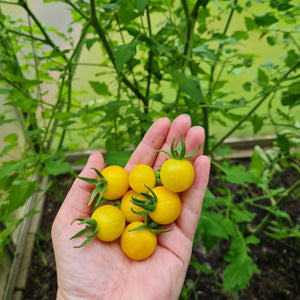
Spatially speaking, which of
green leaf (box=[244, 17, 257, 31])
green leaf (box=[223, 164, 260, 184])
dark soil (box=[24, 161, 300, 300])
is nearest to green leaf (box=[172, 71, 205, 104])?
green leaf (box=[223, 164, 260, 184])

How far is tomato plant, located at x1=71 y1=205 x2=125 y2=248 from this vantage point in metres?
0.72

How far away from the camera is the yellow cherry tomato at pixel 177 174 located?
0.73 meters

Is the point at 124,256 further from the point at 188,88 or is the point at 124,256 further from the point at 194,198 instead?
the point at 188,88

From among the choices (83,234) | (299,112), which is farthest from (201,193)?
(299,112)

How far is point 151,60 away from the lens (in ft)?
3.39

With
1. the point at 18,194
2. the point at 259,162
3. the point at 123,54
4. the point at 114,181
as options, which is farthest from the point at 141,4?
the point at 259,162

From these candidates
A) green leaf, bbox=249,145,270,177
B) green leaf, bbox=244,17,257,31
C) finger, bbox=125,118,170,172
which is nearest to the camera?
finger, bbox=125,118,170,172

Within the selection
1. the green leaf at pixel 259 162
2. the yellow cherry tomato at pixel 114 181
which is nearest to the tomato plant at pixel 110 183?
the yellow cherry tomato at pixel 114 181

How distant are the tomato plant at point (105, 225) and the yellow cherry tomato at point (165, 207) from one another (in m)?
0.10

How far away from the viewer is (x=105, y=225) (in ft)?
2.38

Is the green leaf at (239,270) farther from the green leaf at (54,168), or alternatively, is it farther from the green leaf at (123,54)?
the green leaf at (123,54)

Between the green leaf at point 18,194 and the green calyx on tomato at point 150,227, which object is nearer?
the green calyx on tomato at point 150,227

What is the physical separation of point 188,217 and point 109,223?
252 millimetres

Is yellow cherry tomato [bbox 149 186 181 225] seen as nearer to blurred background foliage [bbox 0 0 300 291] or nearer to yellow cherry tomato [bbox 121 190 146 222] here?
yellow cherry tomato [bbox 121 190 146 222]
